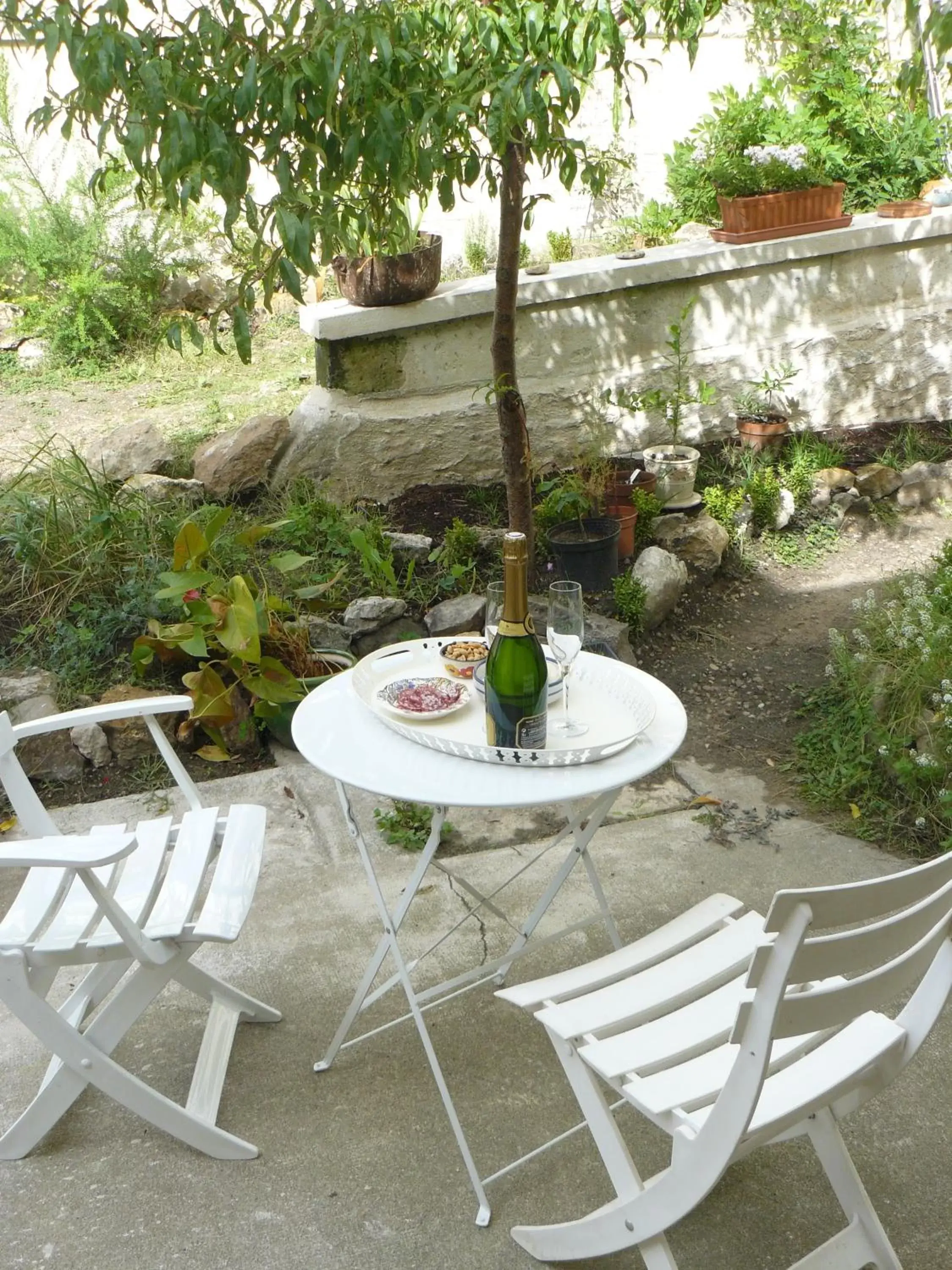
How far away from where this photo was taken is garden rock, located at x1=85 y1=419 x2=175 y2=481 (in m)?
5.11

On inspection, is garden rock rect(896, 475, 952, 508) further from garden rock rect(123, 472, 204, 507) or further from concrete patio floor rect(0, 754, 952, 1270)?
garden rock rect(123, 472, 204, 507)

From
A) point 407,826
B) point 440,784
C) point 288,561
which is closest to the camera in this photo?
point 440,784

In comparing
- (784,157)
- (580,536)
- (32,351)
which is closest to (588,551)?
(580,536)

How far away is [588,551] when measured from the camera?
473 centimetres

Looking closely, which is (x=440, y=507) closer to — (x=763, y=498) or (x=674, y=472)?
(x=674, y=472)

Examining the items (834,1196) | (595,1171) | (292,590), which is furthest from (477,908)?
(292,590)

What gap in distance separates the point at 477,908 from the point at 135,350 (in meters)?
5.35

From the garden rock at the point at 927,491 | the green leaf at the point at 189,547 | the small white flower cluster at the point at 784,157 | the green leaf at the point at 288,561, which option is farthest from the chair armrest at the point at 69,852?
the small white flower cluster at the point at 784,157

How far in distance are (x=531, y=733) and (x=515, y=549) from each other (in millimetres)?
386

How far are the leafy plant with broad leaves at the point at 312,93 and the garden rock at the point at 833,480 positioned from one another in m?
2.70

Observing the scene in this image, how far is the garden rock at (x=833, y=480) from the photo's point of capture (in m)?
5.60

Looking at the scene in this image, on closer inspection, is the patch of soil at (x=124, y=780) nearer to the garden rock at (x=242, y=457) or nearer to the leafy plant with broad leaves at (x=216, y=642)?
the leafy plant with broad leaves at (x=216, y=642)

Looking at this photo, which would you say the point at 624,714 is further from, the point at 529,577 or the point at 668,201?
the point at 668,201

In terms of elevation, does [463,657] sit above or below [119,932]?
above
